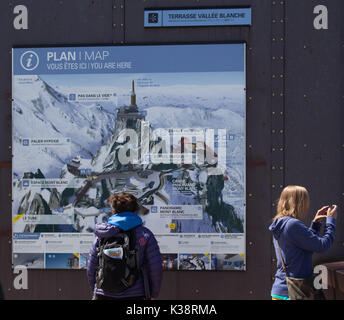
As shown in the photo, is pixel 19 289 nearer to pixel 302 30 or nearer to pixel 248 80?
pixel 248 80

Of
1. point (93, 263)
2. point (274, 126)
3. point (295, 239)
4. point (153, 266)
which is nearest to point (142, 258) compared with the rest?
point (153, 266)

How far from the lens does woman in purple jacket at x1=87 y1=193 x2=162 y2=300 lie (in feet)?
9.57

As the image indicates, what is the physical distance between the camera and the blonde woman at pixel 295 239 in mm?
2836

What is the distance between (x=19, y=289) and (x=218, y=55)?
8.93 feet

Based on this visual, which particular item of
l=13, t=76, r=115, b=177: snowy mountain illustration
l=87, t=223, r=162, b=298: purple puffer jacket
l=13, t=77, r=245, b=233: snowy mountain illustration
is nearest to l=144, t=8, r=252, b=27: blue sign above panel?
l=13, t=77, r=245, b=233: snowy mountain illustration

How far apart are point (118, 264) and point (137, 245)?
0.17m

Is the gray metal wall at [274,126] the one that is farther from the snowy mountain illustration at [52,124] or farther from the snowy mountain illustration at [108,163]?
the snowy mountain illustration at [52,124]

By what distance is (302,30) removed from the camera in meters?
4.08

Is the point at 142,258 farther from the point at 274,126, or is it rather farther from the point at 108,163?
the point at 274,126

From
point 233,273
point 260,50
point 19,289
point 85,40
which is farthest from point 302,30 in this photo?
point 19,289

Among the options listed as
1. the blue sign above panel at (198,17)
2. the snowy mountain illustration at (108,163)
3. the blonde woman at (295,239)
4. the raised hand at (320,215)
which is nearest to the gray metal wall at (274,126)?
the blue sign above panel at (198,17)

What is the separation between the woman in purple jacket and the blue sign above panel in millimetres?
1830

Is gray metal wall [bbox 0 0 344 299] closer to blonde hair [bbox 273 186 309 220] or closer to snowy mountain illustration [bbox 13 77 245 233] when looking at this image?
snowy mountain illustration [bbox 13 77 245 233]

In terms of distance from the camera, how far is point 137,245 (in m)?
2.93
